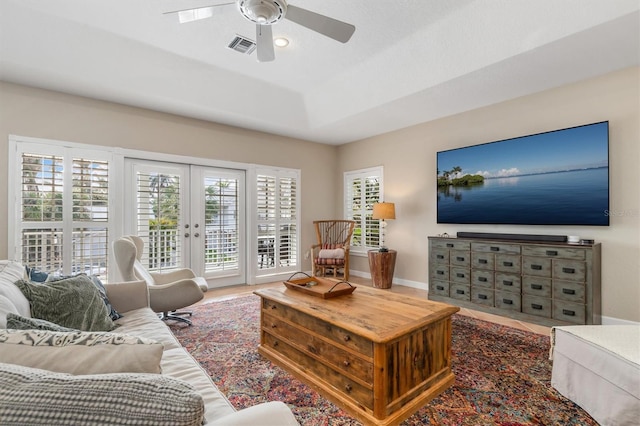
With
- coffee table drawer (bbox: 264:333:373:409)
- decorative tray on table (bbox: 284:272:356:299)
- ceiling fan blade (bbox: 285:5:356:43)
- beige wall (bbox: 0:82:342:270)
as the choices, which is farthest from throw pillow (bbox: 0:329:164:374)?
beige wall (bbox: 0:82:342:270)

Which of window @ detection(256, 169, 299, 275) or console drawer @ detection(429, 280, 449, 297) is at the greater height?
window @ detection(256, 169, 299, 275)

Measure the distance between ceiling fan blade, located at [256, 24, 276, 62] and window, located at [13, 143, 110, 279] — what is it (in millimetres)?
2712

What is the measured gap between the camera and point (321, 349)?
207 cm

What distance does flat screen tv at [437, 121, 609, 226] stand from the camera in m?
3.38

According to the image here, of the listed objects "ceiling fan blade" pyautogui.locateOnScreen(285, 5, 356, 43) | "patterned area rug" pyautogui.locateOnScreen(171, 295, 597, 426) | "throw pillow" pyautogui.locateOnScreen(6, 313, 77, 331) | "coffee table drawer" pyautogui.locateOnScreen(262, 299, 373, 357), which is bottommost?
"patterned area rug" pyautogui.locateOnScreen(171, 295, 597, 426)

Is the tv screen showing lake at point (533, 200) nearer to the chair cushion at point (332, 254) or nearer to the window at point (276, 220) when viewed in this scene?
the chair cushion at point (332, 254)

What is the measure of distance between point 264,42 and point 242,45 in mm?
959

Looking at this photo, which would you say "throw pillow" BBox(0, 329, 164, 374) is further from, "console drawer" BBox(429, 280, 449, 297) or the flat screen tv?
the flat screen tv

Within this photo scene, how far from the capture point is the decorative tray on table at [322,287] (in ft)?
7.93

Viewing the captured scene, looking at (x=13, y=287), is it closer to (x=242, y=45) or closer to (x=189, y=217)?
(x=242, y=45)

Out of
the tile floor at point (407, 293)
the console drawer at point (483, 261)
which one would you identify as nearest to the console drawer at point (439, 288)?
the tile floor at point (407, 293)

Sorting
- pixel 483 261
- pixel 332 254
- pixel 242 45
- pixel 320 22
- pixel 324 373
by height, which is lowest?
pixel 324 373

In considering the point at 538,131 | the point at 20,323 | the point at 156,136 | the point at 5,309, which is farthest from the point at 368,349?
the point at 156,136

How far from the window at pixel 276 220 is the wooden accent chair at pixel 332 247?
18.3 inches
